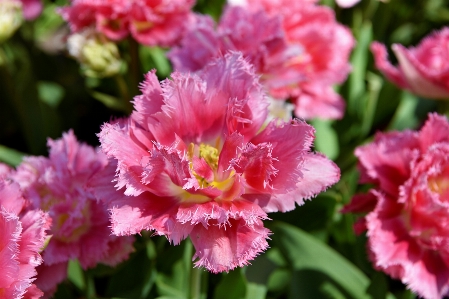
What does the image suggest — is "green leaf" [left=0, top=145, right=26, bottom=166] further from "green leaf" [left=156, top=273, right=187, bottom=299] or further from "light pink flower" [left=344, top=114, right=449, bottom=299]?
"light pink flower" [left=344, top=114, right=449, bottom=299]

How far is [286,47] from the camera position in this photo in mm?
778

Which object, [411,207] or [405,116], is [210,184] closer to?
[411,207]

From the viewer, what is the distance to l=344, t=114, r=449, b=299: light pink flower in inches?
24.8

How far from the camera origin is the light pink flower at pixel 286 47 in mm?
765

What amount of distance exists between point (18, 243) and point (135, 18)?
1.64ft

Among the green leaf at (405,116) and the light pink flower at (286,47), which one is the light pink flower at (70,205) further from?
the green leaf at (405,116)

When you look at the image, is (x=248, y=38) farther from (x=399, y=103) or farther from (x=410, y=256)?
(x=399, y=103)

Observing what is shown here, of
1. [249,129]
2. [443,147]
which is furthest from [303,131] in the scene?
[443,147]

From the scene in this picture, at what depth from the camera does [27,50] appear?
131 centimetres

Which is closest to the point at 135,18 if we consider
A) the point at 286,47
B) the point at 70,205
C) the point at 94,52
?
the point at 94,52

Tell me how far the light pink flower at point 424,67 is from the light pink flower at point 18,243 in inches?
25.2

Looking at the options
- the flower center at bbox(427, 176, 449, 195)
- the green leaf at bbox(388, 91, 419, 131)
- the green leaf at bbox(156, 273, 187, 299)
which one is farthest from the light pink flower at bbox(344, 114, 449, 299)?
the green leaf at bbox(388, 91, 419, 131)

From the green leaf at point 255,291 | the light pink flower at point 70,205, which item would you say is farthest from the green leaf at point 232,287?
the light pink flower at point 70,205

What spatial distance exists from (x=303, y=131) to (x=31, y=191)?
0.35 meters
